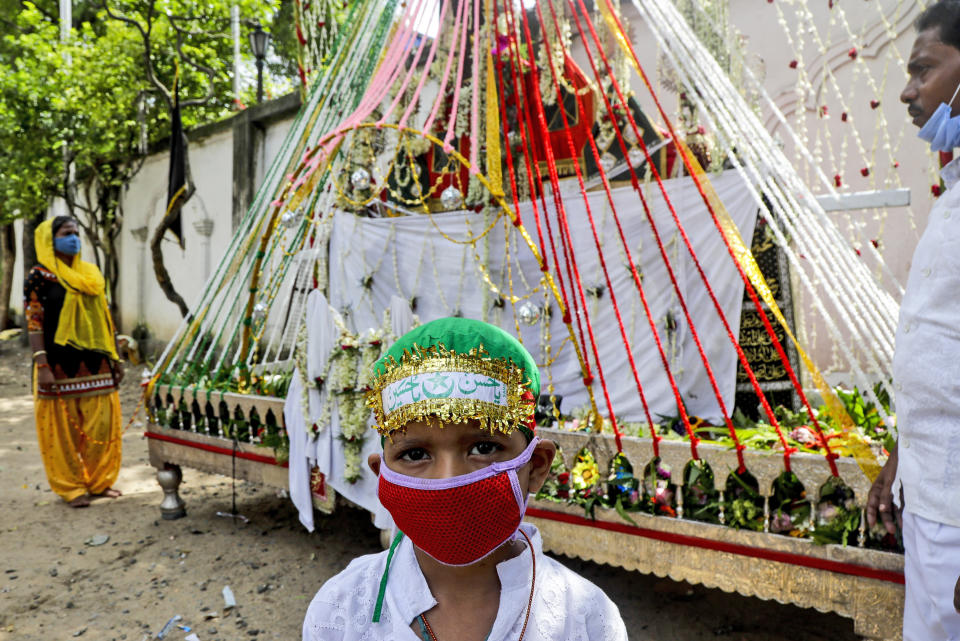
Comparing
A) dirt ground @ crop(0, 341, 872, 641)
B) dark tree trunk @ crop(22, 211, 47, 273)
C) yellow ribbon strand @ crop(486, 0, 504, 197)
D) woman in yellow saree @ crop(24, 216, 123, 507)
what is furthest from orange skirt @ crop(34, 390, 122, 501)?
dark tree trunk @ crop(22, 211, 47, 273)

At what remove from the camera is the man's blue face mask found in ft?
4.89

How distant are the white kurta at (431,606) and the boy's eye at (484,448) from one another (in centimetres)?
19

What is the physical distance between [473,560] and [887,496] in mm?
1430

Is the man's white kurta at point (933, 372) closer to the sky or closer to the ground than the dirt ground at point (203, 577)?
closer to the sky

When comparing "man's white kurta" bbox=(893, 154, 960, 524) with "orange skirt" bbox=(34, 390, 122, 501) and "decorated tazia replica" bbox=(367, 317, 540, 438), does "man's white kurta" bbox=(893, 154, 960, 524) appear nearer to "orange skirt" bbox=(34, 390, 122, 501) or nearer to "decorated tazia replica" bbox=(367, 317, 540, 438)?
"decorated tazia replica" bbox=(367, 317, 540, 438)

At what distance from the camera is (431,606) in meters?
1.01

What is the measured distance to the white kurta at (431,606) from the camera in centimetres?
99

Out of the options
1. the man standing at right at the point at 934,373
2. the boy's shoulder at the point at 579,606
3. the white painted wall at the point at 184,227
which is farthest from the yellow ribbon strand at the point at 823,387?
the white painted wall at the point at 184,227

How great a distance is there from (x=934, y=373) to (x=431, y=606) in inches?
47.4

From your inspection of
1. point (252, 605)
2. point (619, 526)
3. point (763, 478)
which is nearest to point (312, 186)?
point (252, 605)

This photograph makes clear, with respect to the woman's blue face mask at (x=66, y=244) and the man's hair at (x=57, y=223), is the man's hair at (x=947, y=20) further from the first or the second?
the man's hair at (x=57, y=223)

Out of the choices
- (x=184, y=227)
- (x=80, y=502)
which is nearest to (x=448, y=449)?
(x=80, y=502)

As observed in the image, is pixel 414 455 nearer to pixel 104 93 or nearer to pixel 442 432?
pixel 442 432

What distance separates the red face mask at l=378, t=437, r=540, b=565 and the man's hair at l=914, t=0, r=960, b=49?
1439 millimetres
